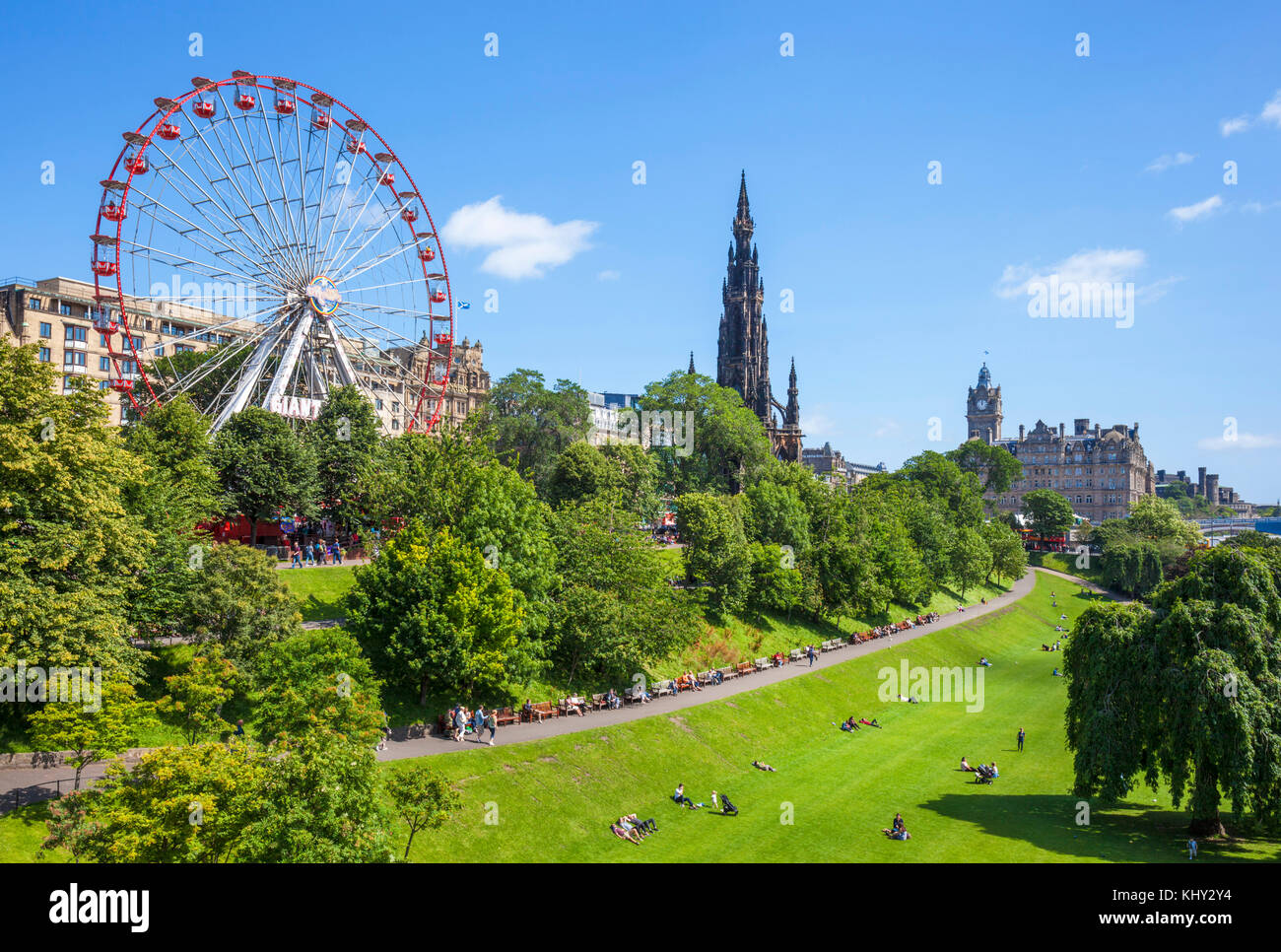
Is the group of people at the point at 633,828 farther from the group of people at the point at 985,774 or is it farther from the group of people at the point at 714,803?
the group of people at the point at 985,774

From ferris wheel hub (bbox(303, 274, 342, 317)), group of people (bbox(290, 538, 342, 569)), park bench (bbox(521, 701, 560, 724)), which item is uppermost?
ferris wheel hub (bbox(303, 274, 342, 317))

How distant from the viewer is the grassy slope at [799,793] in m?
30.7

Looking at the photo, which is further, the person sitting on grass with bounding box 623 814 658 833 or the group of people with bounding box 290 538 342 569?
the group of people with bounding box 290 538 342 569

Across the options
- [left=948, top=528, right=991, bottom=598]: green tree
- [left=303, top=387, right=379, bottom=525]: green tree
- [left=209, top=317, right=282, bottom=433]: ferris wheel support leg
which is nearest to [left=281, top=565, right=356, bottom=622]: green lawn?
[left=303, top=387, right=379, bottom=525]: green tree

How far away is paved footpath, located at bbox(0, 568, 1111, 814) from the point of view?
2612cm

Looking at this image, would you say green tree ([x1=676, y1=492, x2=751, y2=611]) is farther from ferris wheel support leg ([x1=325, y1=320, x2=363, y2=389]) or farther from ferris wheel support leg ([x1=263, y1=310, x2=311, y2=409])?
ferris wheel support leg ([x1=263, y1=310, x2=311, y2=409])

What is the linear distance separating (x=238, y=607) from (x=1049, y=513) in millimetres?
140924

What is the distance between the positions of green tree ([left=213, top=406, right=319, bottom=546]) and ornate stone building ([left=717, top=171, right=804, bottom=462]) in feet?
307

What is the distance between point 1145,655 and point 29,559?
39.4m

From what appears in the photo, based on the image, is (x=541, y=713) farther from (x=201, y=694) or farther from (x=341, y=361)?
(x=341, y=361)
